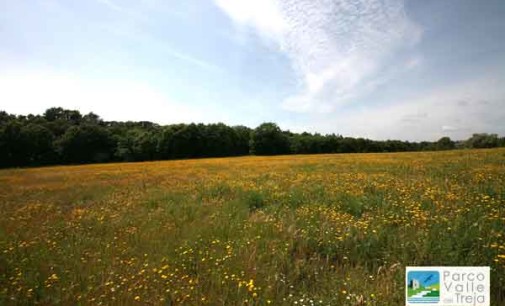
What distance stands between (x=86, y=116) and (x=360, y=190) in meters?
130

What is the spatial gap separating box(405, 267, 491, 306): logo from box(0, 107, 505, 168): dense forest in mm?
70972

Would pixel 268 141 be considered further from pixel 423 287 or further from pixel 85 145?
pixel 423 287

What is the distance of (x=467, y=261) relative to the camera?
4.38 m

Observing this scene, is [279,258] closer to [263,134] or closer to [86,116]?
[263,134]

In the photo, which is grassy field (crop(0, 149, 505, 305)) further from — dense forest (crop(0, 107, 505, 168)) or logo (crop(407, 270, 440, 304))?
dense forest (crop(0, 107, 505, 168))

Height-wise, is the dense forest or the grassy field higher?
the dense forest

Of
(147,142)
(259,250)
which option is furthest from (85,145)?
(259,250)

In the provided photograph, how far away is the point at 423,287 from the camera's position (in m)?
3.74

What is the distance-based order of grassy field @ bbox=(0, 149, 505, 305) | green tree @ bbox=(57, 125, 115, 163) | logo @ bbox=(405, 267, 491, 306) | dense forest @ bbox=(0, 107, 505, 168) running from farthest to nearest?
green tree @ bbox=(57, 125, 115, 163) → dense forest @ bbox=(0, 107, 505, 168) → grassy field @ bbox=(0, 149, 505, 305) → logo @ bbox=(405, 267, 491, 306)

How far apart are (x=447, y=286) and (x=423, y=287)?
0.30 meters

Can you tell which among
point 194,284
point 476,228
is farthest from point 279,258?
point 476,228

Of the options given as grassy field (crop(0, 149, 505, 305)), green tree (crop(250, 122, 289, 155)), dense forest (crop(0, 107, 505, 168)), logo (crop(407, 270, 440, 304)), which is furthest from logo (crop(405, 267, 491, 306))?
green tree (crop(250, 122, 289, 155))

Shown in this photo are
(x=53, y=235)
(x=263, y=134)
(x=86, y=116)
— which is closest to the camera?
(x=53, y=235)

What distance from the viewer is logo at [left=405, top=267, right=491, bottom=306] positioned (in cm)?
358
